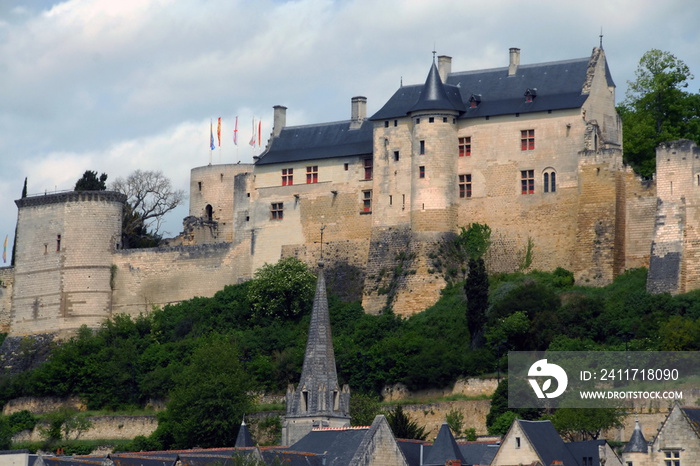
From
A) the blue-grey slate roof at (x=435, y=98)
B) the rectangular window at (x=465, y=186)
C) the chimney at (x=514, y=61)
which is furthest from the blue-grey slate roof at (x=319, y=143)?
the chimney at (x=514, y=61)

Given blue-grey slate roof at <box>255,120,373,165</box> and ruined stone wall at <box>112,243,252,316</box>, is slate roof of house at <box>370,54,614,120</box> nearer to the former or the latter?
blue-grey slate roof at <box>255,120,373,165</box>

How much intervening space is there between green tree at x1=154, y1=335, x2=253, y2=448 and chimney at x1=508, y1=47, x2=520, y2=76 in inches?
520

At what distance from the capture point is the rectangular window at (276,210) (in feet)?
214

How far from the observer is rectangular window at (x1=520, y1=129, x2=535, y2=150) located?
198ft

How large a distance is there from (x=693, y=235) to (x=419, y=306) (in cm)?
930

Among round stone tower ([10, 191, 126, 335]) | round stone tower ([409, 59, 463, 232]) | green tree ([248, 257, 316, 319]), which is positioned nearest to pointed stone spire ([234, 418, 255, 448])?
green tree ([248, 257, 316, 319])

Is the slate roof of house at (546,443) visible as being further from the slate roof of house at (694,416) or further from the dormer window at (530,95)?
the dormer window at (530,95)

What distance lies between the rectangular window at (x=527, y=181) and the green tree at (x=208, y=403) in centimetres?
1046

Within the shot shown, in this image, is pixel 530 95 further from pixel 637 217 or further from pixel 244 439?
pixel 244 439

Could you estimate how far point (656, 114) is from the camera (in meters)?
65.1

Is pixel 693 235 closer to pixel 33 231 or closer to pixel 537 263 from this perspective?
pixel 537 263

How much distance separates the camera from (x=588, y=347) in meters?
53.4

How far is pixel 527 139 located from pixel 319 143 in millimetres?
8473

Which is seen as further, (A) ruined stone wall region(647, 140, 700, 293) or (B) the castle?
(B) the castle
